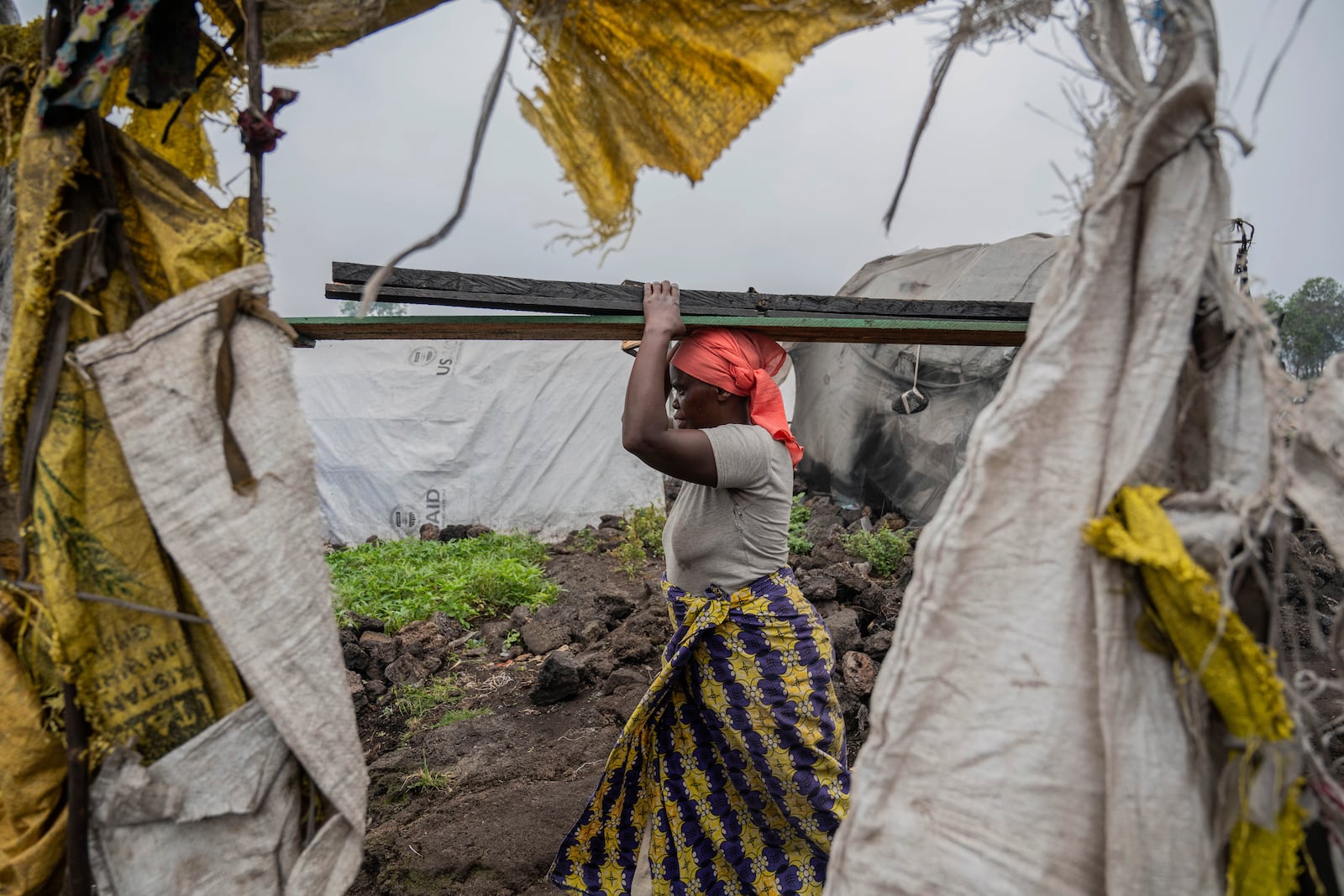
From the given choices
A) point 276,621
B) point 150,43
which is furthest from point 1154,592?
point 150,43

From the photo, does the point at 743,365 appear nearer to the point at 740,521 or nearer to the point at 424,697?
the point at 740,521

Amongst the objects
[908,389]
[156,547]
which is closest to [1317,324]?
[908,389]

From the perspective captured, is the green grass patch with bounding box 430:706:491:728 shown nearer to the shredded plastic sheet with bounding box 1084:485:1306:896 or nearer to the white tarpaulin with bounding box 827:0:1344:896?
the white tarpaulin with bounding box 827:0:1344:896

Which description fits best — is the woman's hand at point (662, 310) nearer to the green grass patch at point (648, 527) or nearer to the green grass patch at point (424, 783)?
the green grass patch at point (424, 783)

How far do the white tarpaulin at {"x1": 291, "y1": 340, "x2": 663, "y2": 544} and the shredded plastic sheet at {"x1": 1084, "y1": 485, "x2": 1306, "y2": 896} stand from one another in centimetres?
795

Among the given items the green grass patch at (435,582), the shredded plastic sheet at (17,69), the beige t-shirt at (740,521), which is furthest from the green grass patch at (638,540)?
the shredded plastic sheet at (17,69)

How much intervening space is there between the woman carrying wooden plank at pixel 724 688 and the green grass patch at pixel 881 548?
4147 millimetres

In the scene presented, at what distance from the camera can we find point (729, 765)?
2.42 meters

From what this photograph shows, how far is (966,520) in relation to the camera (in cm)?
115

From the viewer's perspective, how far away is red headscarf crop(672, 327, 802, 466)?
2355 millimetres

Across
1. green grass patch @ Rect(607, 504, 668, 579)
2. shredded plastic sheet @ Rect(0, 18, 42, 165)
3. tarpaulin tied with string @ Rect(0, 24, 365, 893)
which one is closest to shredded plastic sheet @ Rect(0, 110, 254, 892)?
tarpaulin tied with string @ Rect(0, 24, 365, 893)

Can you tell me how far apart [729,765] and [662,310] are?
138cm

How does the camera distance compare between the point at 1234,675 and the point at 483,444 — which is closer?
the point at 1234,675

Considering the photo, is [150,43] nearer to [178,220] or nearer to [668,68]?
[178,220]
